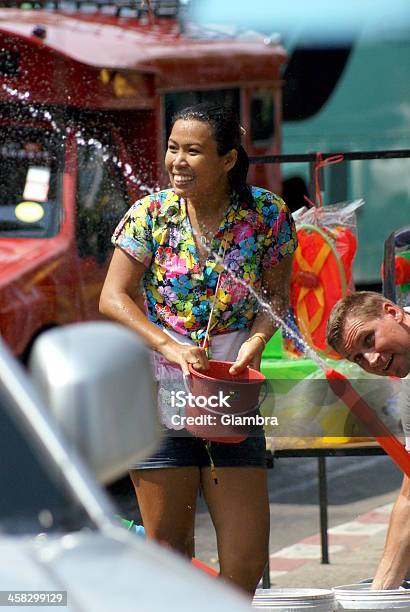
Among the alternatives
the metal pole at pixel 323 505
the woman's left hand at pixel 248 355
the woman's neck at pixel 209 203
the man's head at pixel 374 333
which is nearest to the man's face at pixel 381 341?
the man's head at pixel 374 333

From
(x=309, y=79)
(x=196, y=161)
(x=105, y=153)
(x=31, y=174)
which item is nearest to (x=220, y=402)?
(x=196, y=161)

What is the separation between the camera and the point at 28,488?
9.23ft

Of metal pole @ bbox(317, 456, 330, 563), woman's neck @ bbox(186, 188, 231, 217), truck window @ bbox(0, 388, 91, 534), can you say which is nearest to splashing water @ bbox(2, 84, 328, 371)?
woman's neck @ bbox(186, 188, 231, 217)

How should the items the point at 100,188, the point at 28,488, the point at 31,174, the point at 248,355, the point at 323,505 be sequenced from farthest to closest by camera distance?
1. the point at 323,505
2. the point at 31,174
3. the point at 100,188
4. the point at 248,355
5. the point at 28,488

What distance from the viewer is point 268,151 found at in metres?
5.69

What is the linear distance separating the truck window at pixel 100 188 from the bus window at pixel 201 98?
1.18 ft

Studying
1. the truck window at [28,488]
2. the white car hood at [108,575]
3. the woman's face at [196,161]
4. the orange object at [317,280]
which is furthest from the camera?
the orange object at [317,280]

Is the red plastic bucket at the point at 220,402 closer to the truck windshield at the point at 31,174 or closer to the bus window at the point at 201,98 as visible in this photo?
the bus window at the point at 201,98

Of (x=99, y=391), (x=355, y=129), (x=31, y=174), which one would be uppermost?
(x=355, y=129)

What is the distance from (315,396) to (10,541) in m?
2.84

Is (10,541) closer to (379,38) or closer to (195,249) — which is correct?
(195,249)

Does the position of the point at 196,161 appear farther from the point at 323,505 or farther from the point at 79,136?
the point at 323,505

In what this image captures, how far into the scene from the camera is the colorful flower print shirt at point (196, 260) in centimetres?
461

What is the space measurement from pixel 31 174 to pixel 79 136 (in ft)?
1.11
